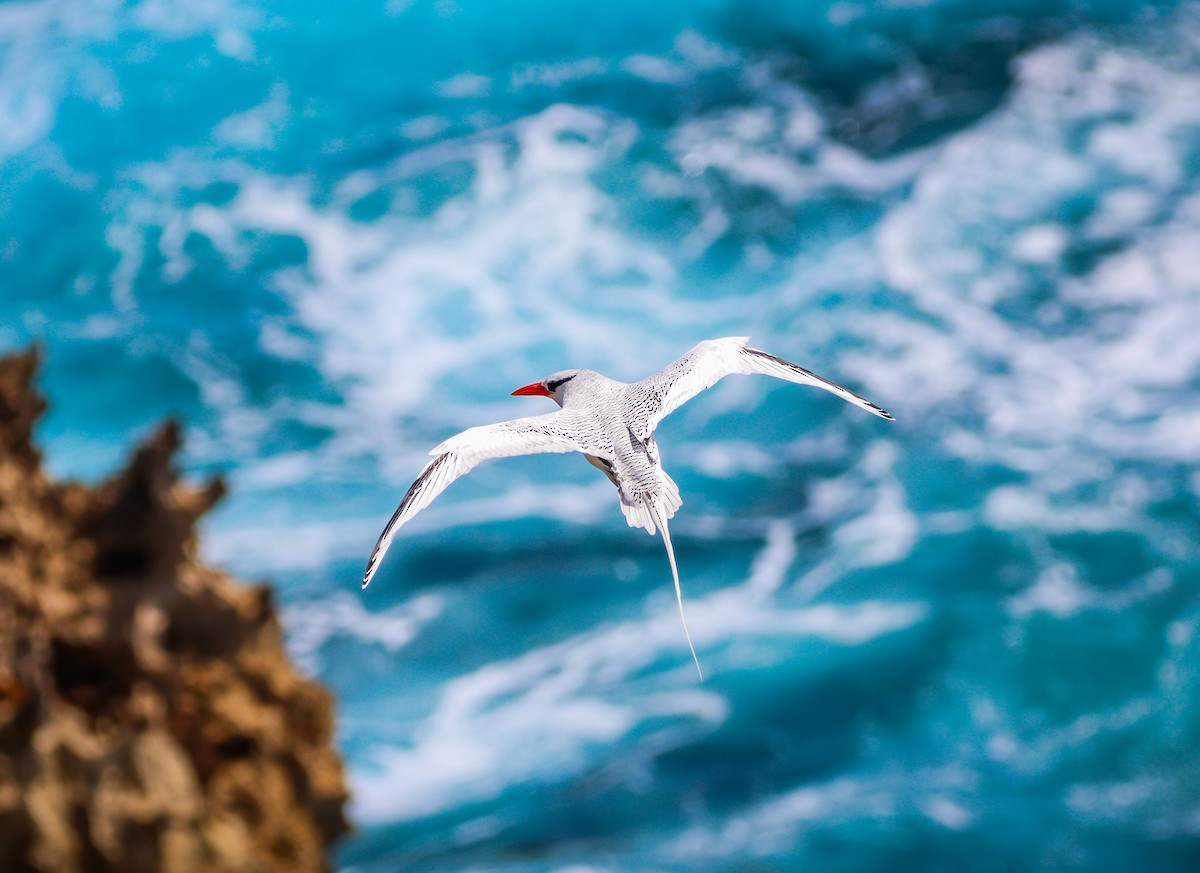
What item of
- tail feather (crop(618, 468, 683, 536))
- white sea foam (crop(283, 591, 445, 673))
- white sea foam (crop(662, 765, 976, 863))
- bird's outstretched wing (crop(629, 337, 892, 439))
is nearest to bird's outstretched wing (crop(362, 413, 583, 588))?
tail feather (crop(618, 468, 683, 536))

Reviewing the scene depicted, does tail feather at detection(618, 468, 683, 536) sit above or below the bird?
below

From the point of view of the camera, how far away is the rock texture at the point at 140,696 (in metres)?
7.33

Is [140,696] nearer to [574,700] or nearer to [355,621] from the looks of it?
[574,700]

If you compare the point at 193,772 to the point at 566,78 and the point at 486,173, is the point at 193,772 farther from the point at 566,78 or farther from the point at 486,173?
the point at 566,78

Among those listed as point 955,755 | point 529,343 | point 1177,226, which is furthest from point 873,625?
point 1177,226

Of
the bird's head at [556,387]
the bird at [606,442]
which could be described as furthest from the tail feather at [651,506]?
the bird's head at [556,387]

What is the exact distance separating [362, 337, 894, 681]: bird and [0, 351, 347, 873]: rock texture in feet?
4.38

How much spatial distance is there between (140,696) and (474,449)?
8.90 feet

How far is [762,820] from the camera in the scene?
2005 centimetres

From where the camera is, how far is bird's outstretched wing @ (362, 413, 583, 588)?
816cm

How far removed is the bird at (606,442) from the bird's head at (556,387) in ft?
0.95

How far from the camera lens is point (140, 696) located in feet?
26.7

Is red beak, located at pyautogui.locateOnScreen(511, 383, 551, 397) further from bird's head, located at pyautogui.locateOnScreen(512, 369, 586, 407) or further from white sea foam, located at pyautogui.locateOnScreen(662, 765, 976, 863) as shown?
white sea foam, located at pyautogui.locateOnScreen(662, 765, 976, 863)

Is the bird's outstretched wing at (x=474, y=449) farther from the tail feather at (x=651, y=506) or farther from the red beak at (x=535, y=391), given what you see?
the red beak at (x=535, y=391)
